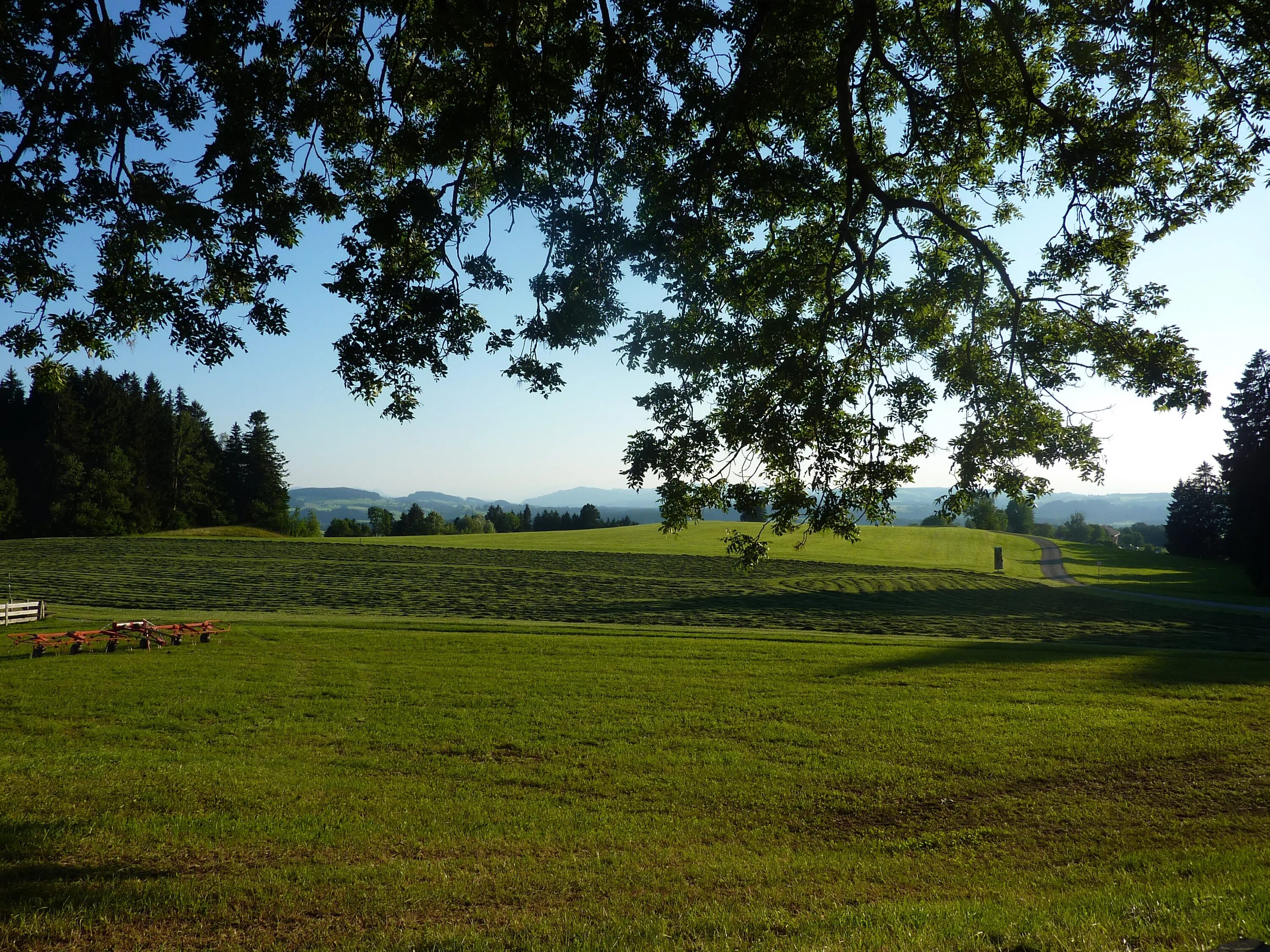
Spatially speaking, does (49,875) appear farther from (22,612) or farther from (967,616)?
(967,616)

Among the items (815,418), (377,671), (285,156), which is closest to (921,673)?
(815,418)

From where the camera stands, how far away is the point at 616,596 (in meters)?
35.3

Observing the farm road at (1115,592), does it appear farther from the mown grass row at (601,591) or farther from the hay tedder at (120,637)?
the hay tedder at (120,637)

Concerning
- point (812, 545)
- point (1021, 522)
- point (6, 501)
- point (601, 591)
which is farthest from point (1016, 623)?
point (1021, 522)

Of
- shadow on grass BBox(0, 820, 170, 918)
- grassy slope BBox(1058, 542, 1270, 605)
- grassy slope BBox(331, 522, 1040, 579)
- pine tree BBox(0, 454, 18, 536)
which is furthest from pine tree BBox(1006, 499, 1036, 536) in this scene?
pine tree BBox(0, 454, 18, 536)

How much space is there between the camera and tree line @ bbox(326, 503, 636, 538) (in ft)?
346

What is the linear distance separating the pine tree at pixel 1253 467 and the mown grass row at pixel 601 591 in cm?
1328

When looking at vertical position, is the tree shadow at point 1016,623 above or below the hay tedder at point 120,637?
below

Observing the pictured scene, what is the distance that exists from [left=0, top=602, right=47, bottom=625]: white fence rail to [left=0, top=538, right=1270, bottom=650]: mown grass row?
15.0 ft

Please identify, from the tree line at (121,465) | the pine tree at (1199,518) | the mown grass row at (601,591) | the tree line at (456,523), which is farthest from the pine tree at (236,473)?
the pine tree at (1199,518)

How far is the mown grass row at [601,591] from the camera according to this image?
28.2 meters

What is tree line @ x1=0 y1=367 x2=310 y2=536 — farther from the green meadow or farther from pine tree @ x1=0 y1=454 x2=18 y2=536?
the green meadow

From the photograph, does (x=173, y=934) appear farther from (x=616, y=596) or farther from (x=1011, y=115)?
(x=616, y=596)

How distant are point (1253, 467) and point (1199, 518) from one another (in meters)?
31.7
